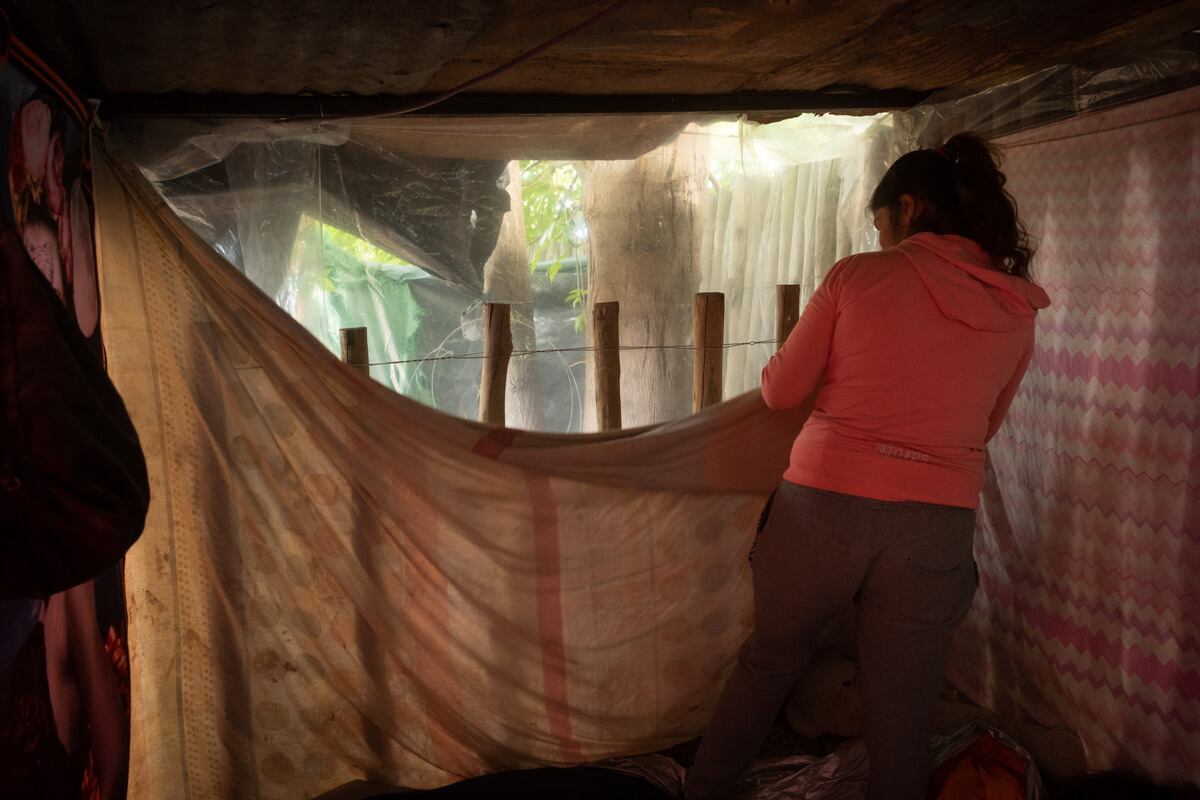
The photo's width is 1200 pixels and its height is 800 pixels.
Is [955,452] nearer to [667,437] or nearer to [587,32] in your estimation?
[667,437]

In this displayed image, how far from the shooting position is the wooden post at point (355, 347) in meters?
2.08

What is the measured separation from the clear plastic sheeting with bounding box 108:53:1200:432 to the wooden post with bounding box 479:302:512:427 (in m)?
0.15

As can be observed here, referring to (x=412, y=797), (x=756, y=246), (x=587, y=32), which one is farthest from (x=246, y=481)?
(x=756, y=246)

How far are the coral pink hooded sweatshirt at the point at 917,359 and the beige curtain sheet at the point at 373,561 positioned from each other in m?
0.48

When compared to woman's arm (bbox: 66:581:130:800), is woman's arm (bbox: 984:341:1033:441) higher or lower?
higher

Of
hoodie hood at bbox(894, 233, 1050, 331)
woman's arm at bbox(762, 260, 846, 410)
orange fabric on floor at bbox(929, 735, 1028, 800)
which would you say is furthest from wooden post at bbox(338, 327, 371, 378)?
orange fabric on floor at bbox(929, 735, 1028, 800)

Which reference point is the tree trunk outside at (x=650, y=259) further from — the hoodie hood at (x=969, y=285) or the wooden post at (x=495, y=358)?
the hoodie hood at (x=969, y=285)

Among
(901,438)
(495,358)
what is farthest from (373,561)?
(901,438)

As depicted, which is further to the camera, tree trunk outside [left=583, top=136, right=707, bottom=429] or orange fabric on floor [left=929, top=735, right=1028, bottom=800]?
tree trunk outside [left=583, top=136, right=707, bottom=429]

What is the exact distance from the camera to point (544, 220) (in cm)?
281

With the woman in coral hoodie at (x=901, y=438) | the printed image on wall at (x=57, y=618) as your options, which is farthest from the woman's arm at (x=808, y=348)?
the printed image on wall at (x=57, y=618)

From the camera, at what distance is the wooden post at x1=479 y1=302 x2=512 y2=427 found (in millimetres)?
2180

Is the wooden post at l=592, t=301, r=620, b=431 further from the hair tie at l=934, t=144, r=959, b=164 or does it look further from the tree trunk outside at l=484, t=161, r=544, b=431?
the hair tie at l=934, t=144, r=959, b=164

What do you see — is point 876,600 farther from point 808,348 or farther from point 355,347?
point 355,347
